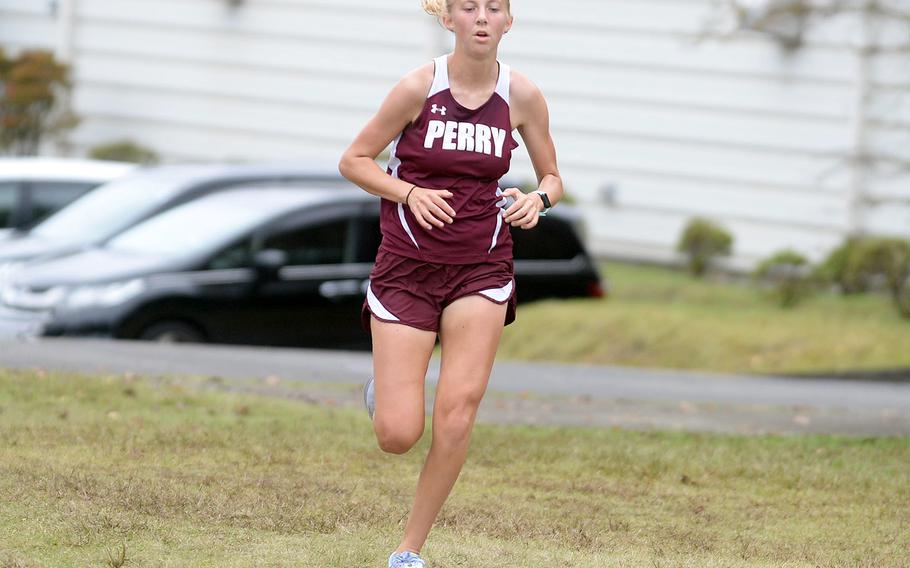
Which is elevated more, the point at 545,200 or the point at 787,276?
the point at 545,200

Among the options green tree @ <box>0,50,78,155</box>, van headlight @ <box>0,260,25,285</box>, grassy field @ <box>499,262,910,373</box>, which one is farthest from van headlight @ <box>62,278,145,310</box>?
green tree @ <box>0,50,78,155</box>

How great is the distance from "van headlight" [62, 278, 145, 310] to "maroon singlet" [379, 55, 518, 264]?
7.27 metres

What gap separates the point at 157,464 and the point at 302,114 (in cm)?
1538

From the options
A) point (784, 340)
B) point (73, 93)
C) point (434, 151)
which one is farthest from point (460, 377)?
point (73, 93)

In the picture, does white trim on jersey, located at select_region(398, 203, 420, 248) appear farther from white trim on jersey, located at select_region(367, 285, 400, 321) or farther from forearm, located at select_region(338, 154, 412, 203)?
white trim on jersey, located at select_region(367, 285, 400, 321)

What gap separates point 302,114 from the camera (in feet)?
73.4

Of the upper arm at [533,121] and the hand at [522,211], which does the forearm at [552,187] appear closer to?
the upper arm at [533,121]

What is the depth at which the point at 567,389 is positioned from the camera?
11664 millimetres

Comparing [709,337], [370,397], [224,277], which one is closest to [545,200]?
[370,397]

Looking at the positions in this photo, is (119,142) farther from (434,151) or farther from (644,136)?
(434,151)

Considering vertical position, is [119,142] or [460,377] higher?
[460,377]

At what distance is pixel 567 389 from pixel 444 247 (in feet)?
20.8

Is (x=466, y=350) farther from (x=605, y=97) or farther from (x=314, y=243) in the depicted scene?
(x=605, y=97)

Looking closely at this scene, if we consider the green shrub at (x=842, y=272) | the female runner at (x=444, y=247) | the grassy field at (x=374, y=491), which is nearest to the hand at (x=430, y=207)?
the female runner at (x=444, y=247)
